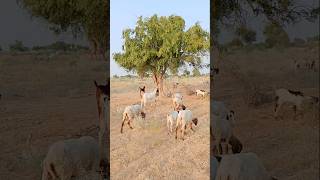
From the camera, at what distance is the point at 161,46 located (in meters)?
8.80

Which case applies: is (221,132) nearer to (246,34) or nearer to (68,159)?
(246,34)

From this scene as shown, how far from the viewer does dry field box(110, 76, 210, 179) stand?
5785 millimetres

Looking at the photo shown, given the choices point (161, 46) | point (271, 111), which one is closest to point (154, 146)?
point (271, 111)

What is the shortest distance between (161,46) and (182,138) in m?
2.60

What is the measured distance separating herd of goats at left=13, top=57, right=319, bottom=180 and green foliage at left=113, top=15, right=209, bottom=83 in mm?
1272

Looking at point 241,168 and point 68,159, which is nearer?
point 241,168

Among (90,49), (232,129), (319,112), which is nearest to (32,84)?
(90,49)

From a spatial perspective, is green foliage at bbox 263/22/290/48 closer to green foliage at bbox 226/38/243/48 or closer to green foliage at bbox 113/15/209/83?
green foliage at bbox 226/38/243/48

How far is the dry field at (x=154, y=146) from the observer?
228 inches

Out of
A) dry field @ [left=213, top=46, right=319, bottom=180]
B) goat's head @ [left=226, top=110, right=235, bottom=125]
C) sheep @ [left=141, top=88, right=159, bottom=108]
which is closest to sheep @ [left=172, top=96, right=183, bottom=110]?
sheep @ [left=141, top=88, right=159, bottom=108]

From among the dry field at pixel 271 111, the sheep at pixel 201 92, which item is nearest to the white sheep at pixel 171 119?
the dry field at pixel 271 111

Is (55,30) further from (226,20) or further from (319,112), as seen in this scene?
(319,112)

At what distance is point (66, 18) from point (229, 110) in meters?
2.47

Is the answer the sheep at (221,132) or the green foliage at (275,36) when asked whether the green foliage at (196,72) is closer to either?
the green foliage at (275,36)
